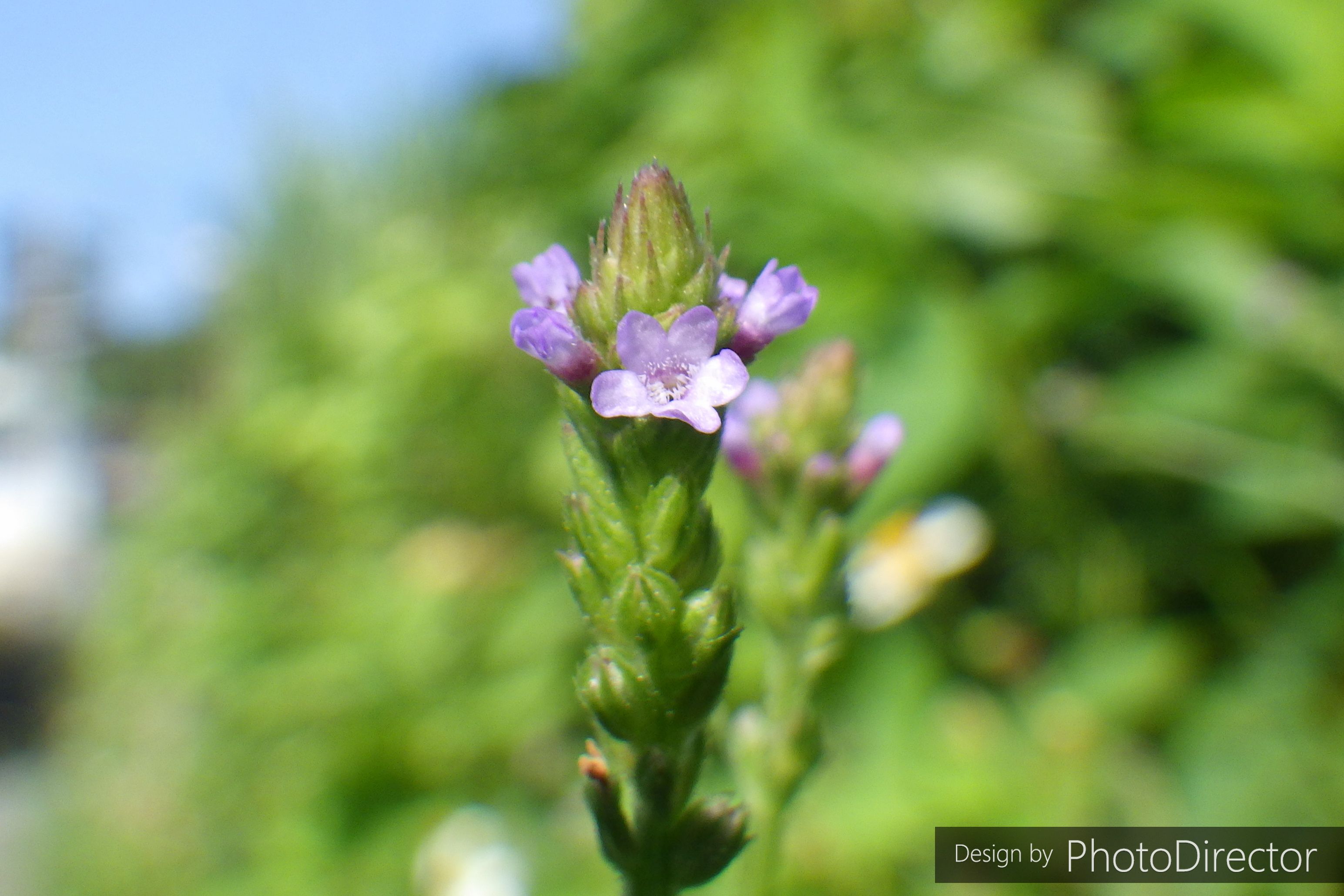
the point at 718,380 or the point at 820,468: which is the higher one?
the point at 820,468

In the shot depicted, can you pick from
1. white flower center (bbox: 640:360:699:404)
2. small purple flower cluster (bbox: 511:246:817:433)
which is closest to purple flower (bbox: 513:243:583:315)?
small purple flower cluster (bbox: 511:246:817:433)

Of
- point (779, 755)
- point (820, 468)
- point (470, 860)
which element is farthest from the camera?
point (470, 860)

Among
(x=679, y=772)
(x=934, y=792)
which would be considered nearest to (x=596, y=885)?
(x=934, y=792)

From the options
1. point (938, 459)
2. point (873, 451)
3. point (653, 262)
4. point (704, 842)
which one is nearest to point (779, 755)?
point (704, 842)

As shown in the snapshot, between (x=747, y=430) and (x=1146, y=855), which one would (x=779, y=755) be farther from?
(x=1146, y=855)

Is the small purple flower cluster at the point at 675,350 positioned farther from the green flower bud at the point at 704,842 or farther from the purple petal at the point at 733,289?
the green flower bud at the point at 704,842

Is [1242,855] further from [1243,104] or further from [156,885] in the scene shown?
[156,885]

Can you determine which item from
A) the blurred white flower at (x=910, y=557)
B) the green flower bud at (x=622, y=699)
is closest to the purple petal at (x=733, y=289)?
the green flower bud at (x=622, y=699)
